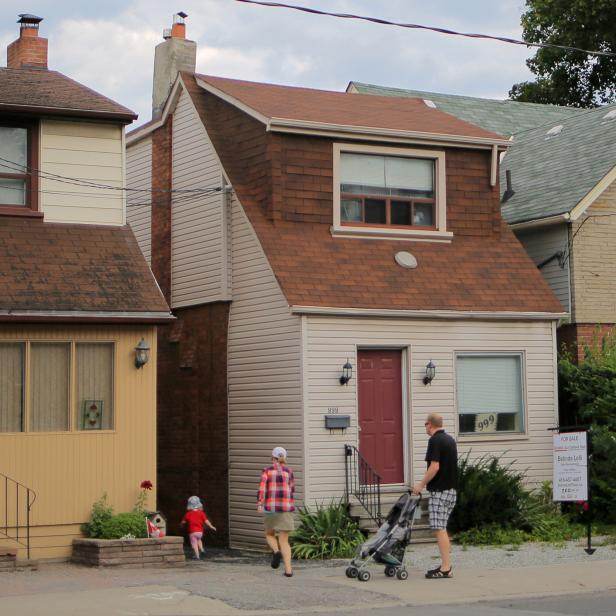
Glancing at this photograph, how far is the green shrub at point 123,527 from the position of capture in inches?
660

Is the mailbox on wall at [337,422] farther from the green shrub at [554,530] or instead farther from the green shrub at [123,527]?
the green shrub at [123,527]

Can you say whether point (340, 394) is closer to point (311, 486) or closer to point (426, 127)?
point (311, 486)

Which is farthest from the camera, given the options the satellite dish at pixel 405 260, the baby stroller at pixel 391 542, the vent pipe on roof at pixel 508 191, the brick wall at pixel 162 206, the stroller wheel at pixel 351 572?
the vent pipe on roof at pixel 508 191

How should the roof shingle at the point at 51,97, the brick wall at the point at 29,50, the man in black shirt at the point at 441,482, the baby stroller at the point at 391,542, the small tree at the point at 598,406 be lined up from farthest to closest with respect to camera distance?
the brick wall at the point at 29,50
the small tree at the point at 598,406
the roof shingle at the point at 51,97
the man in black shirt at the point at 441,482
the baby stroller at the point at 391,542

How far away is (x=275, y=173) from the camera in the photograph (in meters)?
20.2

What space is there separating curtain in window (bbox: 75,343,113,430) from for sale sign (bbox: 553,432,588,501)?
251 inches

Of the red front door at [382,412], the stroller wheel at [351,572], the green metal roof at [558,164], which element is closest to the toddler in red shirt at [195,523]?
the red front door at [382,412]

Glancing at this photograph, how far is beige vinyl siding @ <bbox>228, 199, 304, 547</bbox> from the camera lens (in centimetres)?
1919

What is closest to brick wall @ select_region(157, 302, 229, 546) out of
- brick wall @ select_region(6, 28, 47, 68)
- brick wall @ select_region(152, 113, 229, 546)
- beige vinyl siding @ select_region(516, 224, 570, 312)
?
brick wall @ select_region(152, 113, 229, 546)

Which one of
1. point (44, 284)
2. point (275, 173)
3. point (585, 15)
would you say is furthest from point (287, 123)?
point (585, 15)

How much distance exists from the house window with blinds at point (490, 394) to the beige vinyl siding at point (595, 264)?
199 centimetres

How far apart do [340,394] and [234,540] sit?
326cm

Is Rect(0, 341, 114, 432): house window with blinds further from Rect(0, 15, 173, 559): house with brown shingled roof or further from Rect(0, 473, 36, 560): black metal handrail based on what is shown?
Rect(0, 473, 36, 560): black metal handrail

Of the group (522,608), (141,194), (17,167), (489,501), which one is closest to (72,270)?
(17,167)
